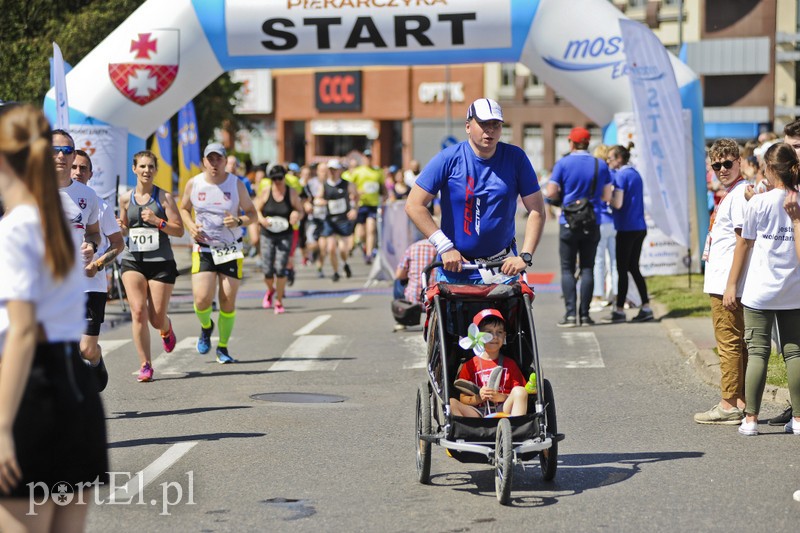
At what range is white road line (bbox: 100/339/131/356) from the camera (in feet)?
41.7

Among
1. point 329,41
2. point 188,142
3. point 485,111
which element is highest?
point 329,41

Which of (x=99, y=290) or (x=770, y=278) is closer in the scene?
(x=770, y=278)

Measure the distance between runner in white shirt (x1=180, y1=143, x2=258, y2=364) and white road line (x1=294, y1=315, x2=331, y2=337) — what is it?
222cm

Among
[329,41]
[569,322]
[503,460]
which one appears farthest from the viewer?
[329,41]

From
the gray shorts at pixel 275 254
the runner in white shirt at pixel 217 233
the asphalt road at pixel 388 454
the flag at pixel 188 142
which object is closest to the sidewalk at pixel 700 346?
the asphalt road at pixel 388 454

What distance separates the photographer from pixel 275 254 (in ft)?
54.4

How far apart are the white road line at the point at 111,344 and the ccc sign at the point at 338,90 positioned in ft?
164

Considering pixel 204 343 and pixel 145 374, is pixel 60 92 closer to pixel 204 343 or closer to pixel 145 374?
pixel 204 343

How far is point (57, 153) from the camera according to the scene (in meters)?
8.11

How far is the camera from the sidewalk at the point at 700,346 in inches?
372

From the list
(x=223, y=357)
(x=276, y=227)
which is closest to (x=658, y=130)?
(x=276, y=227)

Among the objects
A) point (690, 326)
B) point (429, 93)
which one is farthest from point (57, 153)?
point (429, 93)

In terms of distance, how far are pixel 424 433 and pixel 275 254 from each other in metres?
10.1

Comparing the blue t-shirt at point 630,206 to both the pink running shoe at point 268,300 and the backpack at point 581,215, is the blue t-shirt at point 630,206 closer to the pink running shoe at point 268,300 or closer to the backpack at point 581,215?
the backpack at point 581,215
